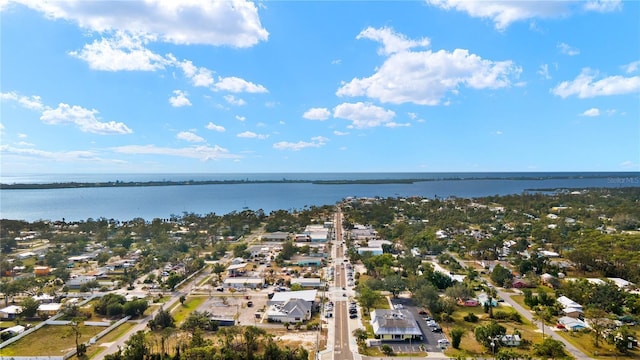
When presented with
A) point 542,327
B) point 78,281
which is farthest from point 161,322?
point 542,327

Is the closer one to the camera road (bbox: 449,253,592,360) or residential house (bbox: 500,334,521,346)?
road (bbox: 449,253,592,360)

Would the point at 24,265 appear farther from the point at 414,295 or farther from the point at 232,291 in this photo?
the point at 414,295

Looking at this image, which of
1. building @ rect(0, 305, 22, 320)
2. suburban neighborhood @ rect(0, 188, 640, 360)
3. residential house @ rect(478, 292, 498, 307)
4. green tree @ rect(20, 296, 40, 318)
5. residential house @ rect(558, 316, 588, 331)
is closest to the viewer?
suburban neighborhood @ rect(0, 188, 640, 360)

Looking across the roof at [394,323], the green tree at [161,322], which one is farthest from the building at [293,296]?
the green tree at [161,322]

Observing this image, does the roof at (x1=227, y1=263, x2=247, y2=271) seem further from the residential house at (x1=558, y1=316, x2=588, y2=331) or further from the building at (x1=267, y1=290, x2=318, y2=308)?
the residential house at (x1=558, y1=316, x2=588, y2=331)

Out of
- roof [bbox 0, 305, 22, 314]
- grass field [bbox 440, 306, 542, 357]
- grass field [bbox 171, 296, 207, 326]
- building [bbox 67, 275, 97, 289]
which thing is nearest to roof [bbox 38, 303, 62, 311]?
→ roof [bbox 0, 305, 22, 314]

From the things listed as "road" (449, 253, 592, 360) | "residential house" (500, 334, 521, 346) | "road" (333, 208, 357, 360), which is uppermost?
"residential house" (500, 334, 521, 346)
